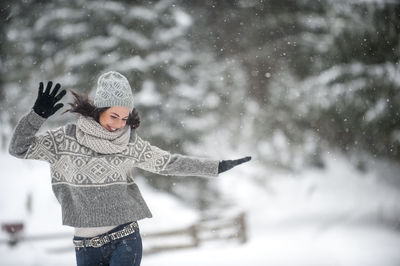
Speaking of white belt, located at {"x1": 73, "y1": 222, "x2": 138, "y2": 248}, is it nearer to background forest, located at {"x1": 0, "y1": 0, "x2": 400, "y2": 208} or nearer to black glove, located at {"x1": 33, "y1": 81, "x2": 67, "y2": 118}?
black glove, located at {"x1": 33, "y1": 81, "x2": 67, "y2": 118}

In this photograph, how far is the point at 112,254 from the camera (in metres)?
2.04

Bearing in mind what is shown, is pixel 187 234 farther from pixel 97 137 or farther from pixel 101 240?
pixel 97 137

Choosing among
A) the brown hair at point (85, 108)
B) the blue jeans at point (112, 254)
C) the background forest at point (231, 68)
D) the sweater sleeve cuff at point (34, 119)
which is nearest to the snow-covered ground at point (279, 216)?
the background forest at point (231, 68)

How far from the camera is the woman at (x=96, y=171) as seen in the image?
200 cm

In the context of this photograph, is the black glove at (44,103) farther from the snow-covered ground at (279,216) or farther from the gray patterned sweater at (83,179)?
the snow-covered ground at (279,216)

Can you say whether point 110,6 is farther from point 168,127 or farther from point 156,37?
point 168,127

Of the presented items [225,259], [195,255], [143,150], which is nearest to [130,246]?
[143,150]

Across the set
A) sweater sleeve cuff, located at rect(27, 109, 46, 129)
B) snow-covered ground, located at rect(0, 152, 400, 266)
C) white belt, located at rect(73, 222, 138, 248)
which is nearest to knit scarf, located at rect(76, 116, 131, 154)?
sweater sleeve cuff, located at rect(27, 109, 46, 129)

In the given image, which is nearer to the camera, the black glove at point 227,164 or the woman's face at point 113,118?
the woman's face at point 113,118

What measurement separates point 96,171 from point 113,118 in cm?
31

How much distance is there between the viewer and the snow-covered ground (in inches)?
247

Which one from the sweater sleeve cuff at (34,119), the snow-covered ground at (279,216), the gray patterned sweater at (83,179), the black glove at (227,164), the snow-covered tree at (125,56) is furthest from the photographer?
the snow-covered tree at (125,56)

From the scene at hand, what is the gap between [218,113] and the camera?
10.2m

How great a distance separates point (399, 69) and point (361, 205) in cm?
426
